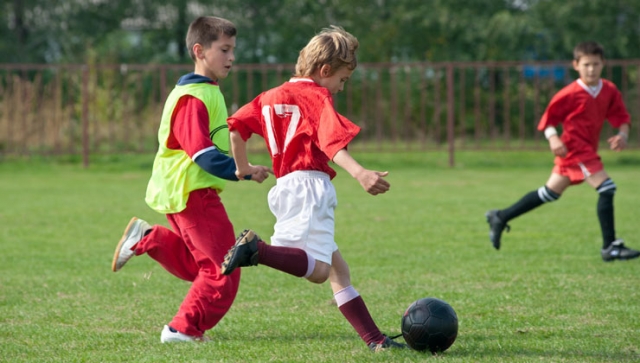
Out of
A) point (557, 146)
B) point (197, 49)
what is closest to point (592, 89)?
point (557, 146)

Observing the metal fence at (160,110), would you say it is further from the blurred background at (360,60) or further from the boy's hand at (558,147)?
the boy's hand at (558,147)

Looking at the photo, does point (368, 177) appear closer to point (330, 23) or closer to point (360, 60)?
point (360, 60)

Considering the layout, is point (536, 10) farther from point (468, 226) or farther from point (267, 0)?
point (468, 226)

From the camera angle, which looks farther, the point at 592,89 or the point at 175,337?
the point at 592,89

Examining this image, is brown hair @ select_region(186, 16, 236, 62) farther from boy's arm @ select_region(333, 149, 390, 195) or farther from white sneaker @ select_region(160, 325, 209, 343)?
white sneaker @ select_region(160, 325, 209, 343)

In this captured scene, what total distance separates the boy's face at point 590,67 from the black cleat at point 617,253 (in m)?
1.41

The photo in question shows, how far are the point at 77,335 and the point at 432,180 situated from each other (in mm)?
11444

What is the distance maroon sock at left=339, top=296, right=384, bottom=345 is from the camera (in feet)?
14.6

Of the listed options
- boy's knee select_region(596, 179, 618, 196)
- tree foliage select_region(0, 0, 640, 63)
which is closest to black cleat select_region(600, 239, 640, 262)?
boy's knee select_region(596, 179, 618, 196)

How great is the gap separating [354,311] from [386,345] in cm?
22

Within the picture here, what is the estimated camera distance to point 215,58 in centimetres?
473

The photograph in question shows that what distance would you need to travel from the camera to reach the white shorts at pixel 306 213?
4227 mm

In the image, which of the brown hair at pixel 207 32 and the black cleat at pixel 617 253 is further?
the black cleat at pixel 617 253

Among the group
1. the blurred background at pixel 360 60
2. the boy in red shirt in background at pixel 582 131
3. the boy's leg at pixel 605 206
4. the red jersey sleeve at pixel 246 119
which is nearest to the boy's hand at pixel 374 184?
the red jersey sleeve at pixel 246 119
